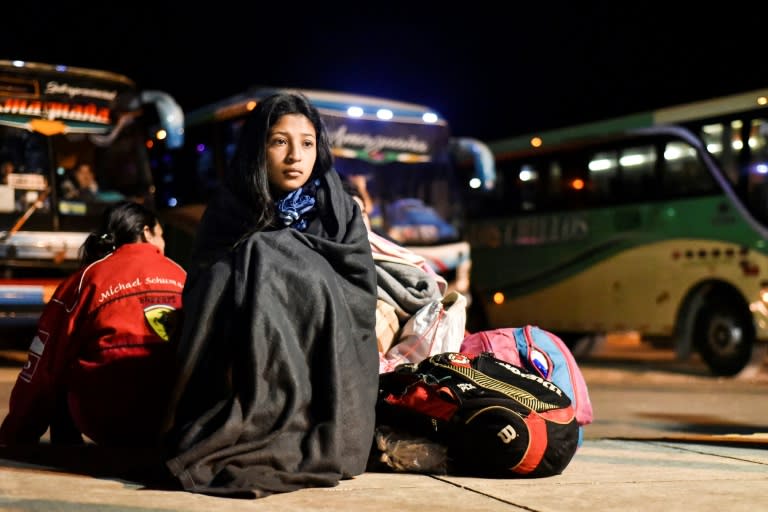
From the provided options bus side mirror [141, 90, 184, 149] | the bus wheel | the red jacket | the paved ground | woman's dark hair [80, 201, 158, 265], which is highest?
bus side mirror [141, 90, 184, 149]

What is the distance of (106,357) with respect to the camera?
173 inches

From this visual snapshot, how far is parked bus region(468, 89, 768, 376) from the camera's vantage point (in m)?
13.5

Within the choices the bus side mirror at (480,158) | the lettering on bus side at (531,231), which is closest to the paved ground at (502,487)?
the bus side mirror at (480,158)

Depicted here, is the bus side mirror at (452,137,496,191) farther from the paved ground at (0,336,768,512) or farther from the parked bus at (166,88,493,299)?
the paved ground at (0,336,768,512)

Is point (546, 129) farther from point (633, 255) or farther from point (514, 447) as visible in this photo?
point (514, 447)

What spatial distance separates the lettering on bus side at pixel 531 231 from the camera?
16.1m

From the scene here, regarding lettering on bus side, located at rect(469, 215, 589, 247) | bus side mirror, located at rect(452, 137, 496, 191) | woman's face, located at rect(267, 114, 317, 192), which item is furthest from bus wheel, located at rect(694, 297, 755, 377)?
woman's face, located at rect(267, 114, 317, 192)

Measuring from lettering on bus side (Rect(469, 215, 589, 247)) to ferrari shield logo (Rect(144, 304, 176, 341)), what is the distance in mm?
11935

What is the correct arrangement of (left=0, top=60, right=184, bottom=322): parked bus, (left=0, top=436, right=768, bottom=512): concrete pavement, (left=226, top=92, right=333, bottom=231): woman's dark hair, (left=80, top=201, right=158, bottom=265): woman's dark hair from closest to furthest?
(left=0, top=436, right=768, bottom=512): concrete pavement, (left=226, top=92, right=333, bottom=231): woman's dark hair, (left=80, top=201, right=158, bottom=265): woman's dark hair, (left=0, top=60, right=184, bottom=322): parked bus

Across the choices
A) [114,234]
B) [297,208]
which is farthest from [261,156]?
[114,234]

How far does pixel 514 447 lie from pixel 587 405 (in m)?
0.90

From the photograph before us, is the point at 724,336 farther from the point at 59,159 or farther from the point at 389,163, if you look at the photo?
the point at 59,159

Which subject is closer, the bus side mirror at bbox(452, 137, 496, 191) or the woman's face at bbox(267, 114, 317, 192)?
the woman's face at bbox(267, 114, 317, 192)

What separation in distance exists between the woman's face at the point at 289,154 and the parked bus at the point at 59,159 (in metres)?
7.48
